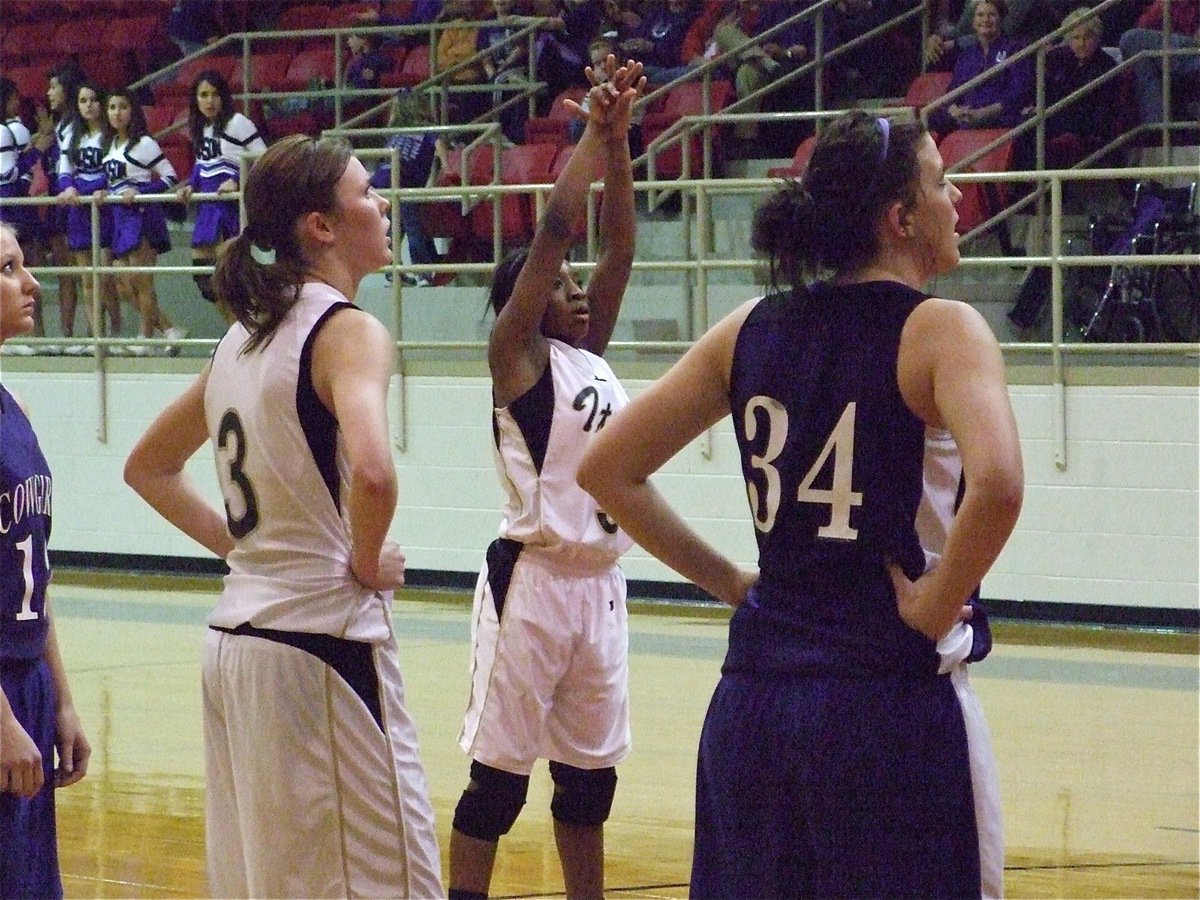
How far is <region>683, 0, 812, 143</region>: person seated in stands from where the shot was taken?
11.8 metres

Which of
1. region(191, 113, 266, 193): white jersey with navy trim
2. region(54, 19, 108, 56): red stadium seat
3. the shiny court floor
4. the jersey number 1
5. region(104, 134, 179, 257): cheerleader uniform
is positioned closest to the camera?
the jersey number 1

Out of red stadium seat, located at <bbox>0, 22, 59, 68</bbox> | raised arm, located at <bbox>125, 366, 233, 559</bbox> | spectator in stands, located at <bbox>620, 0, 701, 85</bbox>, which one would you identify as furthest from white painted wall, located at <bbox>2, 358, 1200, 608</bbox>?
raised arm, located at <bbox>125, 366, 233, 559</bbox>

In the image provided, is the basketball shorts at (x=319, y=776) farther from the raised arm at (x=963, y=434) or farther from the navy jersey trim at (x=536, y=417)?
the navy jersey trim at (x=536, y=417)

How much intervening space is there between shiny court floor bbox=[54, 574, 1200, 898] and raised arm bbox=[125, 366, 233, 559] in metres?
0.59

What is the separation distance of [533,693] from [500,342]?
76 cm

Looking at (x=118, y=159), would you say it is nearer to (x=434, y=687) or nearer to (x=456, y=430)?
(x=456, y=430)

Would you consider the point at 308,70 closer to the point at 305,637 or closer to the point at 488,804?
the point at 488,804

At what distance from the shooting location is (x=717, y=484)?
1006cm

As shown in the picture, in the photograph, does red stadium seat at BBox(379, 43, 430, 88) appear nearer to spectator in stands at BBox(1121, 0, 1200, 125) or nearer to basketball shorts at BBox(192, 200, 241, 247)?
basketball shorts at BBox(192, 200, 241, 247)

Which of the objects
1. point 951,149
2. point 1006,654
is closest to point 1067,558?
point 1006,654

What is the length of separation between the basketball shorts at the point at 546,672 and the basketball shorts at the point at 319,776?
1.23m

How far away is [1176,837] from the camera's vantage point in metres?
5.29

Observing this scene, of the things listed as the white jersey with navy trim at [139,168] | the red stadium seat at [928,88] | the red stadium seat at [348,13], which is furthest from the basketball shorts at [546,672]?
the red stadium seat at [348,13]

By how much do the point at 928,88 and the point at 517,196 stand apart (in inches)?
99.3
